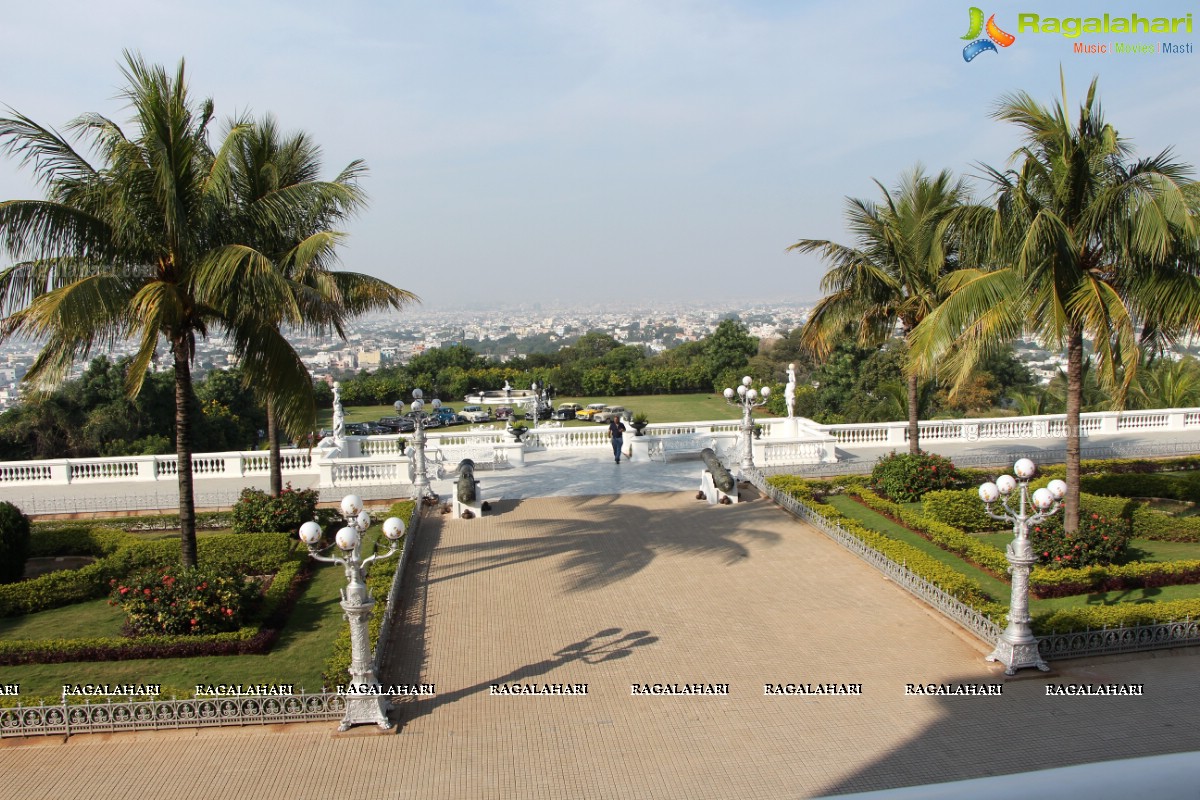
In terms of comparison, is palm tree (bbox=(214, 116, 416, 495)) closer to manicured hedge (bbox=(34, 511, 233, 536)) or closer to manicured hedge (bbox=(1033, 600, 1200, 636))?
manicured hedge (bbox=(34, 511, 233, 536))

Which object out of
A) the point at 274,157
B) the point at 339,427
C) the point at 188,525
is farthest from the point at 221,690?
the point at 339,427

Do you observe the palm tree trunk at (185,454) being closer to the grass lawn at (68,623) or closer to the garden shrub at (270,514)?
the grass lawn at (68,623)

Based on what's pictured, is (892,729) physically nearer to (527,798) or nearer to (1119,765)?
(527,798)

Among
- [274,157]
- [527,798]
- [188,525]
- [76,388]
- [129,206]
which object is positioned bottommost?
[527,798]

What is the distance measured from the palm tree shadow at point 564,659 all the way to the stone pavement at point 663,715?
0.03m

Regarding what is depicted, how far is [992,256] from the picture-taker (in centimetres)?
1435

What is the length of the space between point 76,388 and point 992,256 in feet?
109

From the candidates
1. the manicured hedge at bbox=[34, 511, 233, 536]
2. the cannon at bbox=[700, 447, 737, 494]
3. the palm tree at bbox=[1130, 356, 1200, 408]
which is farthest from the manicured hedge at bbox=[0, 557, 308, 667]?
the palm tree at bbox=[1130, 356, 1200, 408]

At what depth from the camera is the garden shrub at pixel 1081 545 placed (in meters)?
14.5

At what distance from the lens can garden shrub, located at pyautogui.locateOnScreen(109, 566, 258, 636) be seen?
12.6 meters

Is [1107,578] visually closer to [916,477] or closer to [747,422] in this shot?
[916,477]

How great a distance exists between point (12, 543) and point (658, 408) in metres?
43.3

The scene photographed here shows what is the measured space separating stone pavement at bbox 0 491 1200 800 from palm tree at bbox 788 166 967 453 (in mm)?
8119

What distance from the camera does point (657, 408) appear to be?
56219 millimetres
